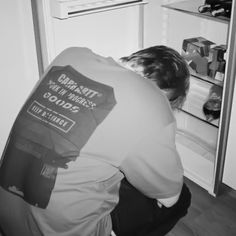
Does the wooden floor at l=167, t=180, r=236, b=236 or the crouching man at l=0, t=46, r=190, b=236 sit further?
the wooden floor at l=167, t=180, r=236, b=236

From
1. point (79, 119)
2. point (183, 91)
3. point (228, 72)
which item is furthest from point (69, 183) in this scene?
point (228, 72)

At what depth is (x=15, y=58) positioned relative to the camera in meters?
1.93

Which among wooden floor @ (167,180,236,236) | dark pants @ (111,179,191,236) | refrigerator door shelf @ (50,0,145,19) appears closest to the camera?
dark pants @ (111,179,191,236)

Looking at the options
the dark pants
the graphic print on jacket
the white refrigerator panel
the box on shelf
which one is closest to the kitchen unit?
the box on shelf

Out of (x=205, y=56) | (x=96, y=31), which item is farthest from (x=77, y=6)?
(x=205, y=56)

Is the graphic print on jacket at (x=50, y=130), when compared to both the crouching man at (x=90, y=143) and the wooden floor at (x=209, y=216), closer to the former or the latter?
the crouching man at (x=90, y=143)

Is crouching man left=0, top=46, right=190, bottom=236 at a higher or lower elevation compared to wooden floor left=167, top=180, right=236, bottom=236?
higher

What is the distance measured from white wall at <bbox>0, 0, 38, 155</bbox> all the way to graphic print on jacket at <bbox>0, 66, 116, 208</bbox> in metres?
0.79

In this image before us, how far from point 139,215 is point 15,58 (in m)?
1.06

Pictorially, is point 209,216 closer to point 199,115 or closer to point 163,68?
point 199,115

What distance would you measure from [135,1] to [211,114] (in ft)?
2.35

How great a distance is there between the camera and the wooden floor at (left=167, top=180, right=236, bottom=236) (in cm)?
185

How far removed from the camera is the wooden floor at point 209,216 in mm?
1848

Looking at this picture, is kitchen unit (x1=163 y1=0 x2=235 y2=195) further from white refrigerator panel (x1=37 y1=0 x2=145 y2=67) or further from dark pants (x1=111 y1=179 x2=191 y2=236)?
dark pants (x1=111 y1=179 x2=191 y2=236)
